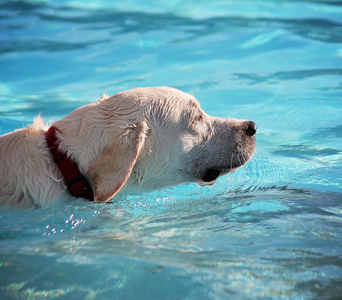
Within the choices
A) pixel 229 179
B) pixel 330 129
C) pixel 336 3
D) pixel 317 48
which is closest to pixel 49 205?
pixel 229 179

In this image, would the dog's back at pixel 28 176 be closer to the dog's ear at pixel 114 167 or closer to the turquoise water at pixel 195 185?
the turquoise water at pixel 195 185

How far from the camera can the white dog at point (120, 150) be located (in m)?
3.48

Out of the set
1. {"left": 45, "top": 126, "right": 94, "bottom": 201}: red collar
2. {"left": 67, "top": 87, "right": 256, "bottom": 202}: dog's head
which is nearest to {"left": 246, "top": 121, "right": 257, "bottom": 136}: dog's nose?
{"left": 67, "top": 87, "right": 256, "bottom": 202}: dog's head

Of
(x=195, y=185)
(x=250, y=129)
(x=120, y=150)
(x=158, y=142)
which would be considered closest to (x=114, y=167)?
(x=120, y=150)

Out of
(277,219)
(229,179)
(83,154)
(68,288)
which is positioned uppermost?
(83,154)

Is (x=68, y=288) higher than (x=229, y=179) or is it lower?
higher

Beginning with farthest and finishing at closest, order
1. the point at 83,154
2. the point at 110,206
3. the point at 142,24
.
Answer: the point at 142,24
the point at 110,206
the point at 83,154

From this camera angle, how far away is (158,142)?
12.7 ft

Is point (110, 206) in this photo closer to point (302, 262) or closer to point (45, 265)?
point (45, 265)

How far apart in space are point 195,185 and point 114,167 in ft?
5.95

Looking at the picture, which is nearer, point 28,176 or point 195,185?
point 28,176

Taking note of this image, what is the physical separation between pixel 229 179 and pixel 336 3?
874cm

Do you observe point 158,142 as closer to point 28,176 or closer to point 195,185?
point 28,176

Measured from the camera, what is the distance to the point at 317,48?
948 cm
